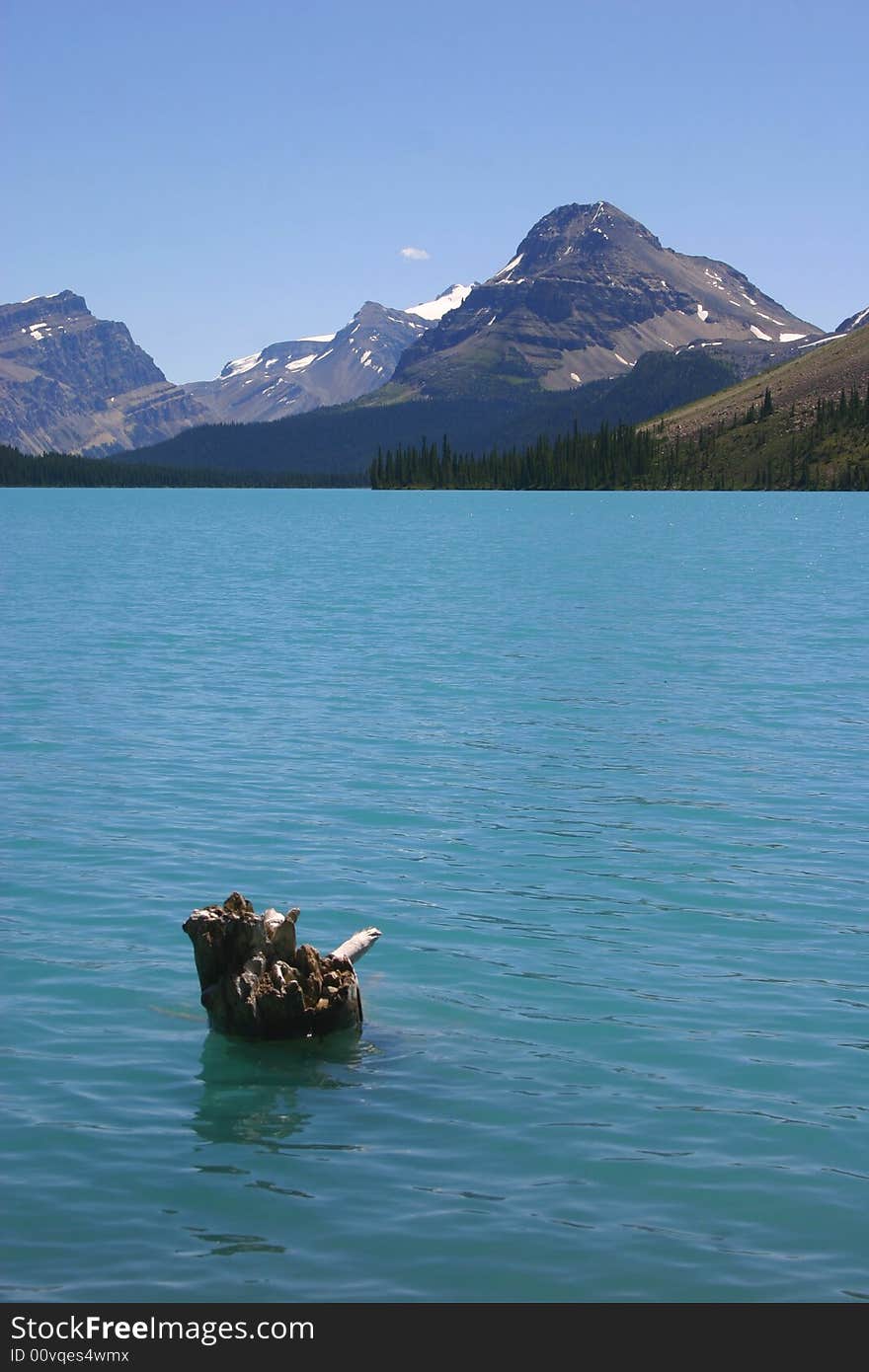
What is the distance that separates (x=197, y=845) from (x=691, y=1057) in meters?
12.0

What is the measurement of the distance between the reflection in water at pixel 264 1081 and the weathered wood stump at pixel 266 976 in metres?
0.24

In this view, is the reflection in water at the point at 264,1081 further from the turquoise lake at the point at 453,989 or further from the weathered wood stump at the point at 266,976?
the weathered wood stump at the point at 266,976

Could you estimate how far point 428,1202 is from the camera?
527 inches

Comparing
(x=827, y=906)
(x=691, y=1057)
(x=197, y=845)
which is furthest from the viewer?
(x=197, y=845)

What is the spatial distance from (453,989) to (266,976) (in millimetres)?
3139

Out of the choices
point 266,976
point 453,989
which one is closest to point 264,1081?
point 266,976

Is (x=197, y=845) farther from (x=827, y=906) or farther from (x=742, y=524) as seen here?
(x=742, y=524)

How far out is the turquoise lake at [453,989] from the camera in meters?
12.8

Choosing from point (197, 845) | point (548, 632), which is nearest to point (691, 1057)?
point (197, 845)

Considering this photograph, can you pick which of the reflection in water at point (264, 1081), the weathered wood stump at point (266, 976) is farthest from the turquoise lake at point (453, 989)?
the weathered wood stump at point (266, 976)

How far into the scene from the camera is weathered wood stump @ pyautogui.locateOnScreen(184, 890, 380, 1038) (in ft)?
56.4

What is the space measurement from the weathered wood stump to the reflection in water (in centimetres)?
24

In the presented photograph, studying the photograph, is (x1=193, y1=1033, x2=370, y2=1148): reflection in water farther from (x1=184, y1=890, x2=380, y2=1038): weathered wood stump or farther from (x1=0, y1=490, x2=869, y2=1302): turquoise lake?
(x1=184, y1=890, x2=380, y2=1038): weathered wood stump

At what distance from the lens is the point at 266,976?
686 inches
